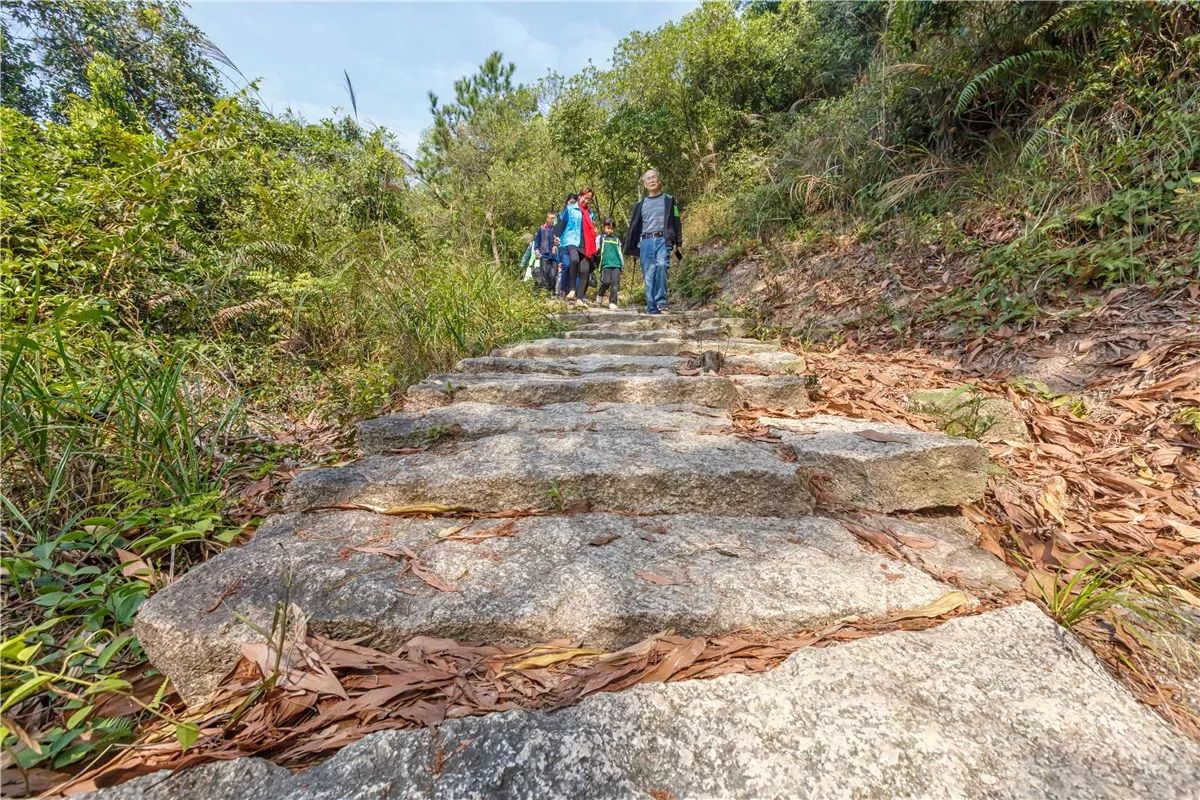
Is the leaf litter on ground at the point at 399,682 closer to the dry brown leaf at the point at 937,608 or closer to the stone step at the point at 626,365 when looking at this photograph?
the dry brown leaf at the point at 937,608

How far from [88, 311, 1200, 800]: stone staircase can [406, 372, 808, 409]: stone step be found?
1.26ft

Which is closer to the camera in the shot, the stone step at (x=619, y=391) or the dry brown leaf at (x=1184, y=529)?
the dry brown leaf at (x=1184, y=529)

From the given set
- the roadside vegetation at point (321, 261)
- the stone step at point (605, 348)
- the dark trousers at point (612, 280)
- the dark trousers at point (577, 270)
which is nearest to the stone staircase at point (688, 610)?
the roadside vegetation at point (321, 261)

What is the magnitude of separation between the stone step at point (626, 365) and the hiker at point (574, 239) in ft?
14.0

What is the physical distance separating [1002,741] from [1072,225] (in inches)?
146

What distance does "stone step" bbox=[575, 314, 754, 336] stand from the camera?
4.28 metres

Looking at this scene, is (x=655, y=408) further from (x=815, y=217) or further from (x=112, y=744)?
(x=815, y=217)

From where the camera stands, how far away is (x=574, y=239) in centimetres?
680

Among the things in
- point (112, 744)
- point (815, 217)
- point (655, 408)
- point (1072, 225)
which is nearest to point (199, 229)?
point (655, 408)

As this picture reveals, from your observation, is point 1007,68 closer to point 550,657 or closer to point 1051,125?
point 1051,125

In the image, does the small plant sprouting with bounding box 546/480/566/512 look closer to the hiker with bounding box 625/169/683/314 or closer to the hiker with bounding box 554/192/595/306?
the hiker with bounding box 625/169/683/314

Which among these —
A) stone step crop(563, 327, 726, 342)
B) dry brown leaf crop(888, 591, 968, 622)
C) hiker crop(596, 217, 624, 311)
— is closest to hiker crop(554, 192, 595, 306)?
hiker crop(596, 217, 624, 311)

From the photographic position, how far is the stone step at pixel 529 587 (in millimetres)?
922

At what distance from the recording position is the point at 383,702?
797 millimetres
